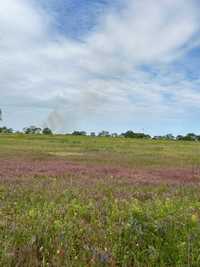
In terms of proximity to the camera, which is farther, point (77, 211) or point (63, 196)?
point (63, 196)

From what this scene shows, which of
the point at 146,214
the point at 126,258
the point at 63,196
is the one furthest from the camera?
the point at 63,196

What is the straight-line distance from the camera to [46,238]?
5879 mm

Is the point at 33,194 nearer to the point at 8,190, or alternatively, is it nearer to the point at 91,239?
the point at 8,190

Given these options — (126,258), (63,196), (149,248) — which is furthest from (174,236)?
(63,196)

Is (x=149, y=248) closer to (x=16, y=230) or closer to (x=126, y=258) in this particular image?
(x=126, y=258)

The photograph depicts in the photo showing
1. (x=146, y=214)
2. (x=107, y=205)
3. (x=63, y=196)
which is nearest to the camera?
(x=146, y=214)

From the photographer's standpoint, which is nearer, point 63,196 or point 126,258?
point 126,258

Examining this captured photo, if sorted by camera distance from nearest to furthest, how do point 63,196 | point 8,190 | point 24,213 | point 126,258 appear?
point 126,258
point 24,213
point 63,196
point 8,190

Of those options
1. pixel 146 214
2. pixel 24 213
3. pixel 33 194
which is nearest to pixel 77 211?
pixel 24 213

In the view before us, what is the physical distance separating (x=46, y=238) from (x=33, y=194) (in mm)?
4563

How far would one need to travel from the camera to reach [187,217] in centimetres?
698

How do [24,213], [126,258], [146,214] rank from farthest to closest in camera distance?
1. [24,213]
2. [146,214]
3. [126,258]

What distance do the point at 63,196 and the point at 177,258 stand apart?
5.08m

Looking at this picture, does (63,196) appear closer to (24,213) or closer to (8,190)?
(8,190)
